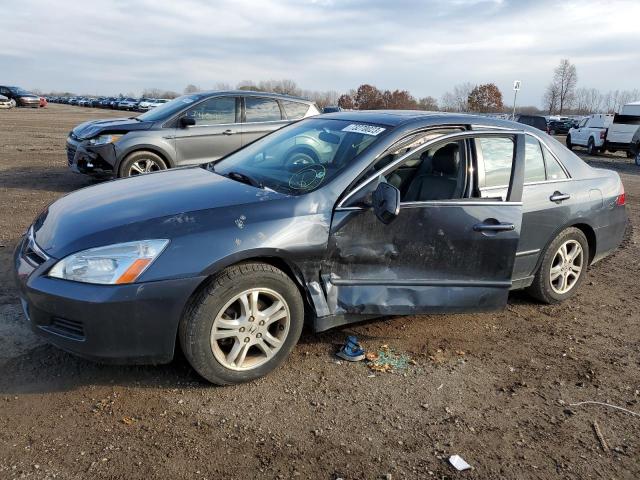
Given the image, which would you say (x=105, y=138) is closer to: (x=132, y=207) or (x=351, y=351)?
(x=132, y=207)

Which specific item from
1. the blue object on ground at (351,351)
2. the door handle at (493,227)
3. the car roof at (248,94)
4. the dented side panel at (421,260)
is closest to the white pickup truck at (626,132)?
the car roof at (248,94)

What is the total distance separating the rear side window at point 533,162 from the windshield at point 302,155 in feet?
4.32

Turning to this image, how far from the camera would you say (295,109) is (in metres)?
9.41

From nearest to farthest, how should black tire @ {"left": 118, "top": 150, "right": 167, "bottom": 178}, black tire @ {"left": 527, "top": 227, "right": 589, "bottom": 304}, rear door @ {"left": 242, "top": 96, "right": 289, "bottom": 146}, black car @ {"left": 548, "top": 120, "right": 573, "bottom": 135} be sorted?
black tire @ {"left": 527, "top": 227, "right": 589, "bottom": 304}
black tire @ {"left": 118, "top": 150, "right": 167, "bottom": 178}
rear door @ {"left": 242, "top": 96, "right": 289, "bottom": 146}
black car @ {"left": 548, "top": 120, "right": 573, "bottom": 135}

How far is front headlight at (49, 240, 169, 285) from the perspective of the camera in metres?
2.92

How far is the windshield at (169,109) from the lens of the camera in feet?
28.1

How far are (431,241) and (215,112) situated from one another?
19.7 ft

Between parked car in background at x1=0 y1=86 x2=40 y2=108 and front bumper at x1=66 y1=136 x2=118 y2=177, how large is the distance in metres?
43.1

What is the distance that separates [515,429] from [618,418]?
2.24ft

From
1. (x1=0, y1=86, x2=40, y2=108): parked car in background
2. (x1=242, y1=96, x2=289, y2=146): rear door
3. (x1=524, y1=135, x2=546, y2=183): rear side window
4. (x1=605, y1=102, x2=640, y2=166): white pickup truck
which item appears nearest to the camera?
(x1=524, y1=135, x2=546, y2=183): rear side window

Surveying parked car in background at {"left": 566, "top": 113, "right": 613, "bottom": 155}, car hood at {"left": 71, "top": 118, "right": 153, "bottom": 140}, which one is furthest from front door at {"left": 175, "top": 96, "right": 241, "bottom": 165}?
parked car in background at {"left": 566, "top": 113, "right": 613, "bottom": 155}

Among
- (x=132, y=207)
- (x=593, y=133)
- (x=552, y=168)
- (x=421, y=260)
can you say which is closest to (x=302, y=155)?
(x=421, y=260)

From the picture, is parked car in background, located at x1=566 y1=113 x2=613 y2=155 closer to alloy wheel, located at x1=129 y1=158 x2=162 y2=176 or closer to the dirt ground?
alloy wheel, located at x1=129 y1=158 x2=162 y2=176

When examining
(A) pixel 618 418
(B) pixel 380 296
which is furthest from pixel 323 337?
(A) pixel 618 418
